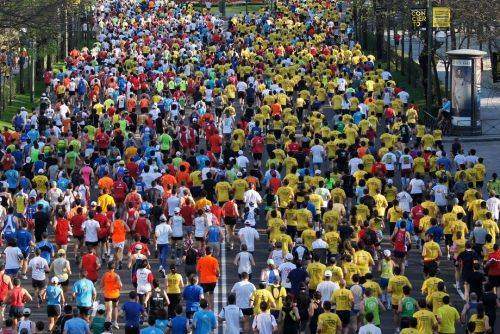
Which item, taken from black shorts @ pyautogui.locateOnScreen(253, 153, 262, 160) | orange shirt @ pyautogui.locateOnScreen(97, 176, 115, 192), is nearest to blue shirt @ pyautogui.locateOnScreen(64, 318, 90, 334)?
orange shirt @ pyautogui.locateOnScreen(97, 176, 115, 192)

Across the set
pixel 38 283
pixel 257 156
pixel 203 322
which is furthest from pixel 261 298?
pixel 257 156

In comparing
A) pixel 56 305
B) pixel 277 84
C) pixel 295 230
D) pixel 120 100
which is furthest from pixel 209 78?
pixel 56 305

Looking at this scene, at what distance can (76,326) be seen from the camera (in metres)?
23.2

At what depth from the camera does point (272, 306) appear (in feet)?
82.6

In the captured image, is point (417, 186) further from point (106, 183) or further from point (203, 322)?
point (203, 322)

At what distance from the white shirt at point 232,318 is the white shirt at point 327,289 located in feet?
6.57

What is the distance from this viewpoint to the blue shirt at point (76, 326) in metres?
23.2

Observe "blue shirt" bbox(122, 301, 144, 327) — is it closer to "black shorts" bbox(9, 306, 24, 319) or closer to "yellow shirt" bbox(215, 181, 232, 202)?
"black shorts" bbox(9, 306, 24, 319)

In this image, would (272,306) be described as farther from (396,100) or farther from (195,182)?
(396,100)

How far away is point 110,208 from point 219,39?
40.3 meters

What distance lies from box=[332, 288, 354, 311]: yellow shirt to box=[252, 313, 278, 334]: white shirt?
1703 millimetres

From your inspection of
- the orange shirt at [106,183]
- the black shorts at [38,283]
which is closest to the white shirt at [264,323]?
the black shorts at [38,283]

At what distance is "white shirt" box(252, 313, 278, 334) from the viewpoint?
23.8 m

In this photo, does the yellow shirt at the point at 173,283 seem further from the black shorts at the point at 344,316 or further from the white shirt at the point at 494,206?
the white shirt at the point at 494,206
